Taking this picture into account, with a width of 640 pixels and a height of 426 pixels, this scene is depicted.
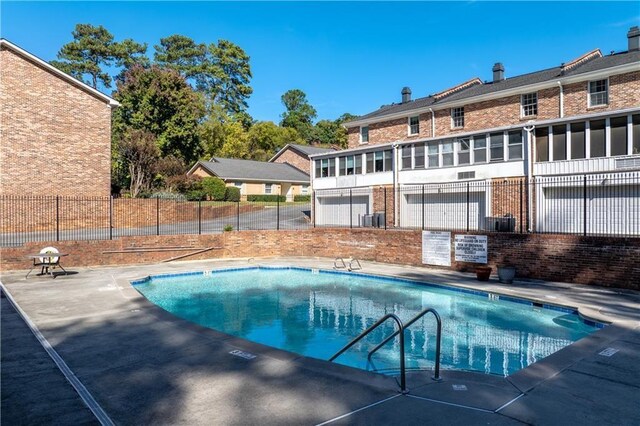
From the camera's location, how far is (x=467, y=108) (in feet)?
102

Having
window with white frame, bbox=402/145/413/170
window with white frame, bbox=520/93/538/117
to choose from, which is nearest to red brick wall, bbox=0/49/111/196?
window with white frame, bbox=402/145/413/170

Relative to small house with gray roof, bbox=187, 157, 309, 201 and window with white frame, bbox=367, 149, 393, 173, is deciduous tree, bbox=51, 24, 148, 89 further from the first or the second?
window with white frame, bbox=367, 149, 393, 173

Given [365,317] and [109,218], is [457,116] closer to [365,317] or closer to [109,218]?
[365,317]

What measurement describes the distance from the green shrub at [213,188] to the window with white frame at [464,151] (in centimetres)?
2263

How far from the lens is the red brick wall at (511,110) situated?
80.9ft

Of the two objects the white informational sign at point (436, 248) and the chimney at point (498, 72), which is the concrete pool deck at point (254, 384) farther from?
the chimney at point (498, 72)

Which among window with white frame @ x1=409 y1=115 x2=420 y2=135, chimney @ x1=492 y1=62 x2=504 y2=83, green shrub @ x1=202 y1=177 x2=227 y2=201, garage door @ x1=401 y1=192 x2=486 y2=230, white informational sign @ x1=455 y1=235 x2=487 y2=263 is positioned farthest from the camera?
green shrub @ x1=202 y1=177 x2=227 y2=201

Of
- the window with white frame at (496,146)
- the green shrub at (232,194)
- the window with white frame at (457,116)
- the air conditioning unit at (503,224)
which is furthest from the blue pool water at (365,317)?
the green shrub at (232,194)

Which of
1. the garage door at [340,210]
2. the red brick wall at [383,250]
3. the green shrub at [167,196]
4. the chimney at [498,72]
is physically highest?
the chimney at [498,72]

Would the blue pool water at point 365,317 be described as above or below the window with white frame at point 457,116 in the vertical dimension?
below

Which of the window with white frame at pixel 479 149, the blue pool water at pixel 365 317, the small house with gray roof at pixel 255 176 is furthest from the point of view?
the small house with gray roof at pixel 255 176

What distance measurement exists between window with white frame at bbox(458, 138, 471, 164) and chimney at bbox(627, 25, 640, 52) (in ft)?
46.5

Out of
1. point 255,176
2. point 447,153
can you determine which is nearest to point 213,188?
point 255,176

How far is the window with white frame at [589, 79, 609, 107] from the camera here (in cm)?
2545
